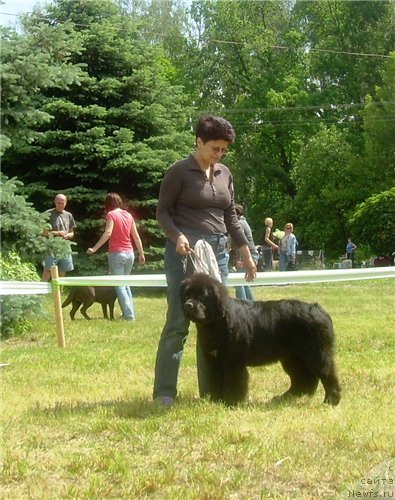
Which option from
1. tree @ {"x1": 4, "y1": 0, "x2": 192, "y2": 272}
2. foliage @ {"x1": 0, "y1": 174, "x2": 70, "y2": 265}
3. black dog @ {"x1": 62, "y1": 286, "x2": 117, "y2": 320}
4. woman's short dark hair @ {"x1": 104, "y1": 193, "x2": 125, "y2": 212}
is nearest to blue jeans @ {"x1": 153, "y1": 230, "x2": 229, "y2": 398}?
foliage @ {"x1": 0, "y1": 174, "x2": 70, "y2": 265}

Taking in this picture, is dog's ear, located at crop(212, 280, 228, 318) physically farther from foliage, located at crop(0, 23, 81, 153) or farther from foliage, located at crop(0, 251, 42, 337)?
foliage, located at crop(0, 251, 42, 337)

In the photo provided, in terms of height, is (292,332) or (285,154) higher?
(285,154)

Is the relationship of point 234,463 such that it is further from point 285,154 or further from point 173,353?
point 285,154

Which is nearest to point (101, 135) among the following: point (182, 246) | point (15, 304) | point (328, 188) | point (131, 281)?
point (15, 304)

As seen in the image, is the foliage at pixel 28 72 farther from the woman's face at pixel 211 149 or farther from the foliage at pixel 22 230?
Result: the woman's face at pixel 211 149

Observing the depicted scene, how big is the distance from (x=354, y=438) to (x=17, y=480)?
6.11ft

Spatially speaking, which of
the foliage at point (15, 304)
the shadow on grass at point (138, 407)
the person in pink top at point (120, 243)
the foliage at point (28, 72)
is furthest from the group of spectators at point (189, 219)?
the person in pink top at point (120, 243)

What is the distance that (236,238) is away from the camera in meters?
6.42

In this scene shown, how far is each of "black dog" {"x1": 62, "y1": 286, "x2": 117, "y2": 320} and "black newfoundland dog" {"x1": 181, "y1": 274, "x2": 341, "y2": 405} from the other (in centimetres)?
685

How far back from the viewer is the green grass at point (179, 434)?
399cm

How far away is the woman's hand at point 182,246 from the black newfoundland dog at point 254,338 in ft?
0.62

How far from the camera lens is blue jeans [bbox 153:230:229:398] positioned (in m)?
5.98

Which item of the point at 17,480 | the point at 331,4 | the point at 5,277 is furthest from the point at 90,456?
the point at 331,4

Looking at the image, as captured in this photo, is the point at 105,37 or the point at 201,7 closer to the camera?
the point at 105,37
